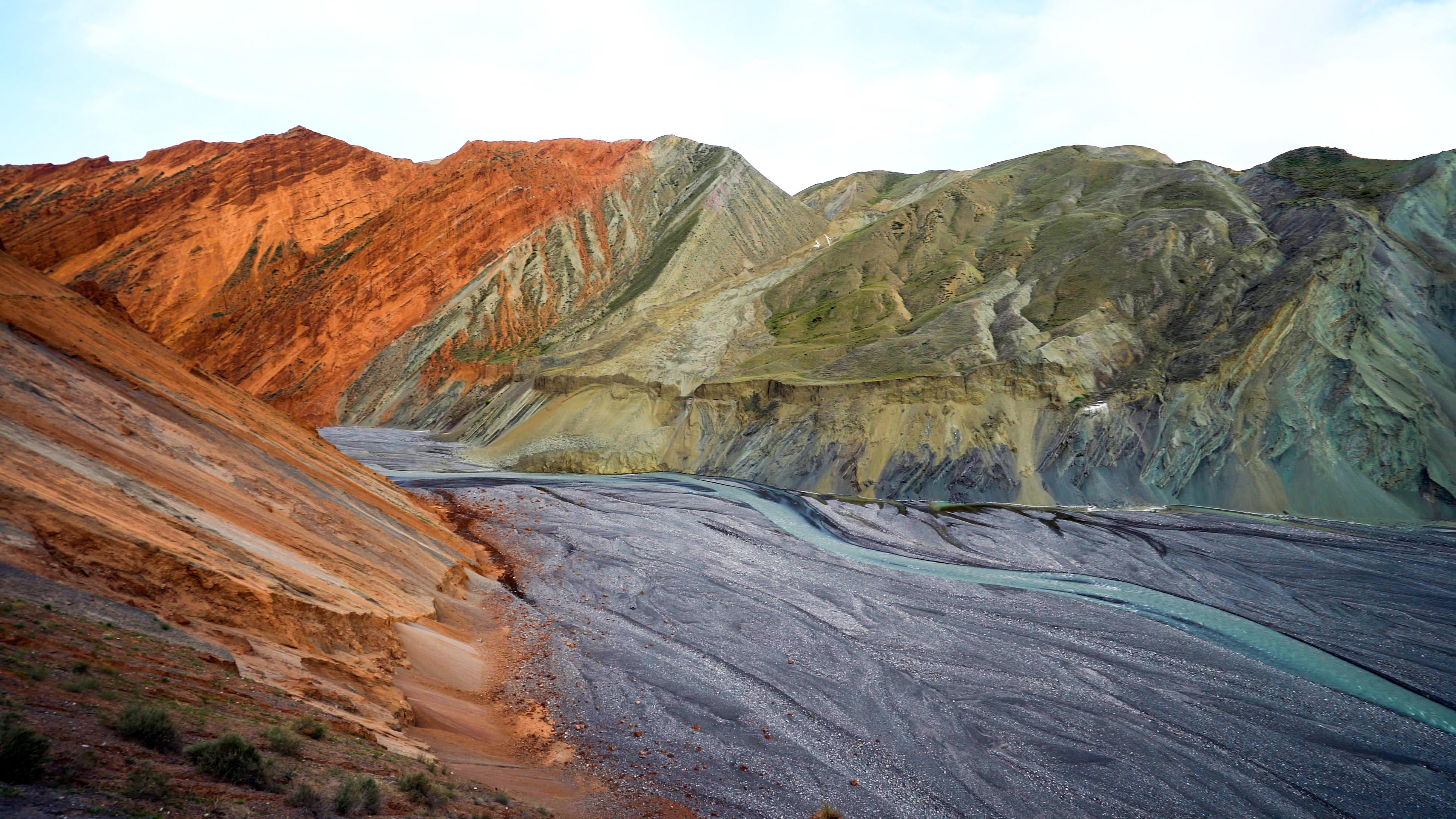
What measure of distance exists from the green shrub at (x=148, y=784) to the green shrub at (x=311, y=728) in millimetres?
2385

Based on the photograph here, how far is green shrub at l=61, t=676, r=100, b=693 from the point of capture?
606 centimetres

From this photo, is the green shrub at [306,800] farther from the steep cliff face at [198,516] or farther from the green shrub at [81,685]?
the steep cliff face at [198,516]

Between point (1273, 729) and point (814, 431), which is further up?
point (814, 431)

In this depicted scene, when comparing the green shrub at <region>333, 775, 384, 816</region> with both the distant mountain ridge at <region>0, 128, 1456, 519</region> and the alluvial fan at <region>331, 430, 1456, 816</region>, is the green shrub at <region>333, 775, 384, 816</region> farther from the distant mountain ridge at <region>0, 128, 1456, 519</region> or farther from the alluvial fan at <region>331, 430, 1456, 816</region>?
the distant mountain ridge at <region>0, 128, 1456, 519</region>

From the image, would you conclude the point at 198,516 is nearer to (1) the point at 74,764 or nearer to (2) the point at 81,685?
(2) the point at 81,685

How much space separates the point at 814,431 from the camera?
43.6 meters

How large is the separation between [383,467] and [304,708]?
37.8 meters

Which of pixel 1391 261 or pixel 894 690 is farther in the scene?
pixel 1391 261

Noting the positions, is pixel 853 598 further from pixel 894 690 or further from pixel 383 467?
pixel 383 467

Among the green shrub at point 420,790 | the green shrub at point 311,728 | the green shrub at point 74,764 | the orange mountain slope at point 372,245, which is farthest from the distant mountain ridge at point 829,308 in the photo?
the green shrub at point 74,764

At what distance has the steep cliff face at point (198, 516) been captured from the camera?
9594 millimetres

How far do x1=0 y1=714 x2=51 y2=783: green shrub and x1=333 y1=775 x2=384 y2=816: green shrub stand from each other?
2.33 m

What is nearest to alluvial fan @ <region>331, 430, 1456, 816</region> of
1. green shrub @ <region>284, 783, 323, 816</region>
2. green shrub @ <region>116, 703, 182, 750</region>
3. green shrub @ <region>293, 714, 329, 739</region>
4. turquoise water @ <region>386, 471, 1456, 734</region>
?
turquoise water @ <region>386, 471, 1456, 734</region>

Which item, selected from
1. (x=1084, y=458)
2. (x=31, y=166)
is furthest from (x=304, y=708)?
(x=31, y=166)
